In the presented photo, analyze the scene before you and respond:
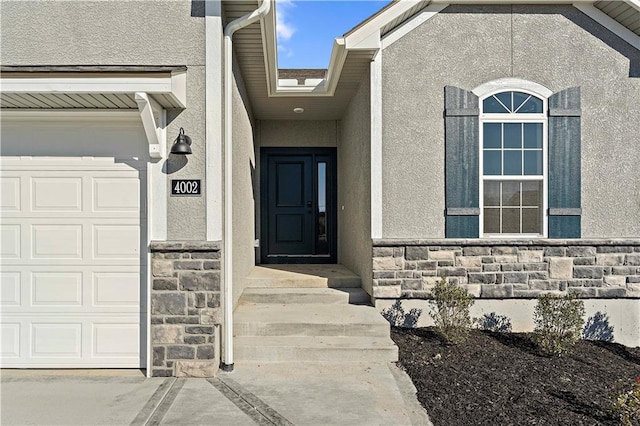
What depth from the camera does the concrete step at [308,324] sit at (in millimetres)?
4770

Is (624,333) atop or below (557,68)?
below

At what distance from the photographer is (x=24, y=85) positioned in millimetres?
3756

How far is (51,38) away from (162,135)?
1.44 metres

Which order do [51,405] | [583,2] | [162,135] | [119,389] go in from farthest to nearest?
[583,2]
[162,135]
[119,389]
[51,405]

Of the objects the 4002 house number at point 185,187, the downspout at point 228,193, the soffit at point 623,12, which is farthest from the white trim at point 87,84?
the soffit at point 623,12

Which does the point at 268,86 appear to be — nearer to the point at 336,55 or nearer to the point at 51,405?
the point at 336,55

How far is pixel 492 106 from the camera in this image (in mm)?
5555

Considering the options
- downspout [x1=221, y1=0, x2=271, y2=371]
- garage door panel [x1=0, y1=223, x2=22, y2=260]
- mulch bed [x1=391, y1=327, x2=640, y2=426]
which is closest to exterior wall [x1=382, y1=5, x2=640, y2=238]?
mulch bed [x1=391, y1=327, x2=640, y2=426]

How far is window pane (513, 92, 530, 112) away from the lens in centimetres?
554

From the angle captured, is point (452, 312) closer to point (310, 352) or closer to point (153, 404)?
point (310, 352)

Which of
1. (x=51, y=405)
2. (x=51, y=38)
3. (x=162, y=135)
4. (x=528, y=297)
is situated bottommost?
(x=51, y=405)

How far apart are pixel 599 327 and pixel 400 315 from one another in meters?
2.62

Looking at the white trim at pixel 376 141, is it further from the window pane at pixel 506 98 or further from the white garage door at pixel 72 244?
the white garage door at pixel 72 244

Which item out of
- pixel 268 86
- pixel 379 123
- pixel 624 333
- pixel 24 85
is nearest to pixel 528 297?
pixel 624 333
